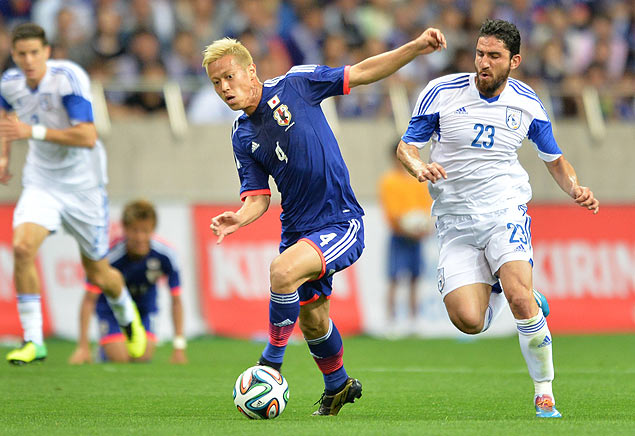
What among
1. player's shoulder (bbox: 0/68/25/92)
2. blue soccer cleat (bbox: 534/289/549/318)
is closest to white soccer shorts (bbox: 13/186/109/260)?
player's shoulder (bbox: 0/68/25/92)

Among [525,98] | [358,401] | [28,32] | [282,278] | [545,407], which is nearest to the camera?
[282,278]

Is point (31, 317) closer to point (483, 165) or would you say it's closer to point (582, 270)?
point (483, 165)

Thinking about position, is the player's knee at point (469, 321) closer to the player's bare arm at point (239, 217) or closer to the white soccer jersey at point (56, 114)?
the player's bare arm at point (239, 217)

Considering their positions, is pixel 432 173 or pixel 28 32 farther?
pixel 28 32

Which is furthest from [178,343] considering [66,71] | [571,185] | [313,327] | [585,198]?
[585,198]

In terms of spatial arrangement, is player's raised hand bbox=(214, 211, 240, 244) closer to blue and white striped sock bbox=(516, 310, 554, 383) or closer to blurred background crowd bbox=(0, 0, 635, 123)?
blue and white striped sock bbox=(516, 310, 554, 383)

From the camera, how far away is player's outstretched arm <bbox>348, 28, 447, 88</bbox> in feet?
22.3

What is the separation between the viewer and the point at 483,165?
25.1 feet

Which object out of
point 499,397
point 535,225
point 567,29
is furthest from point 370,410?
point 567,29

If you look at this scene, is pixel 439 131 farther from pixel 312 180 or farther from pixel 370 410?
pixel 370 410

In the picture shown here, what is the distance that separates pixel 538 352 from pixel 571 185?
1.21 m

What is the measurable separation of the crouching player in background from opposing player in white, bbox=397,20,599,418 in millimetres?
4348

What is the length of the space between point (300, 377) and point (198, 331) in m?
4.97

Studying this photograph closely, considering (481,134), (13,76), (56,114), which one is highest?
(13,76)
